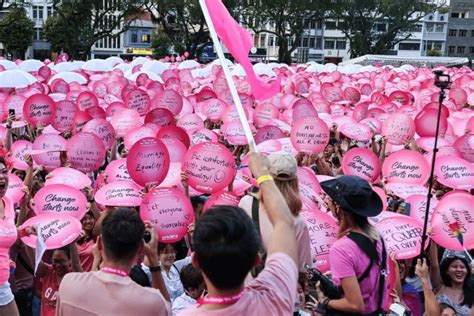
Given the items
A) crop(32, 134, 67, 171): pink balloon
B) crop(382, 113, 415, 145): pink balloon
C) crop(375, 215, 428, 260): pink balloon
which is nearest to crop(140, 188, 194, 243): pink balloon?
crop(375, 215, 428, 260): pink balloon

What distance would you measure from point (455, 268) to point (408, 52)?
77.3 m

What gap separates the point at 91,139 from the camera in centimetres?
588

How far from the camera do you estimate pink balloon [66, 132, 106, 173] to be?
5.84 meters

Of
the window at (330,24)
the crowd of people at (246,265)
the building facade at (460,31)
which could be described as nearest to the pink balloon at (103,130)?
the crowd of people at (246,265)

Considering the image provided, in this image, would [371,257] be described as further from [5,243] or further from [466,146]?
[466,146]

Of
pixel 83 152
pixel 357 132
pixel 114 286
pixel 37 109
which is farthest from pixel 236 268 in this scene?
pixel 37 109

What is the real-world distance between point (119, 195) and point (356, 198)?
7.47ft

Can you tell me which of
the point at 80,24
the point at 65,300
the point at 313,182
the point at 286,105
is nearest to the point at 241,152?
the point at 313,182

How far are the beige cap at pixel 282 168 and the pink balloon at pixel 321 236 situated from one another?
0.98 metres

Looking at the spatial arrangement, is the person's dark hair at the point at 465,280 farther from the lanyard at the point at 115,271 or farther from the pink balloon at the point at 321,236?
the lanyard at the point at 115,271

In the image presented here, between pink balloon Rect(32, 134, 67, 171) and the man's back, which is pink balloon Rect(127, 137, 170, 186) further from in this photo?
the man's back

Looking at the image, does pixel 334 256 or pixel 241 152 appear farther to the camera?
pixel 241 152

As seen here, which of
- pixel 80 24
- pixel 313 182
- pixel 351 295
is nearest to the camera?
pixel 351 295

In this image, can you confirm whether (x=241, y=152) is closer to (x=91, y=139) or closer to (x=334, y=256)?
(x=91, y=139)
